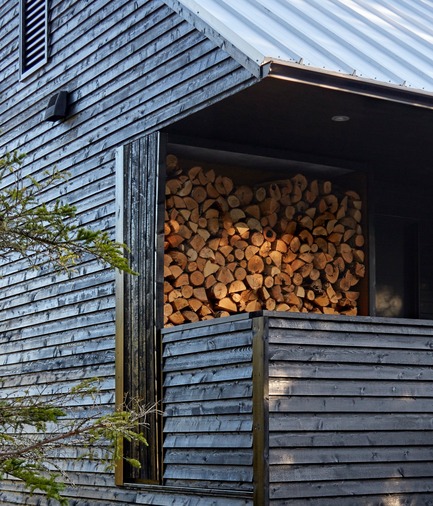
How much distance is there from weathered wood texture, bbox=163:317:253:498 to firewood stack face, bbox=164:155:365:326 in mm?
808

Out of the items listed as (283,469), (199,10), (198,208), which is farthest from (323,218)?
(283,469)

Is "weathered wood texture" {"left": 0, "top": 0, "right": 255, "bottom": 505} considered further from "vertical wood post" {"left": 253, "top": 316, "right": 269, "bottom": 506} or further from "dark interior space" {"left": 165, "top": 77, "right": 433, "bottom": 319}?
"vertical wood post" {"left": 253, "top": 316, "right": 269, "bottom": 506}

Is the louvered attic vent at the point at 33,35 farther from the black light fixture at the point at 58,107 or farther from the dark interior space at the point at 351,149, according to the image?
the dark interior space at the point at 351,149

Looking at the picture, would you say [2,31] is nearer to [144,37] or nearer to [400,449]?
[144,37]

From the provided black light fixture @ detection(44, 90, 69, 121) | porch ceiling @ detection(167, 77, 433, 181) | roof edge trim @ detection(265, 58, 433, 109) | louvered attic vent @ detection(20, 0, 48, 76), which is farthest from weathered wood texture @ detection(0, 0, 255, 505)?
roof edge trim @ detection(265, 58, 433, 109)

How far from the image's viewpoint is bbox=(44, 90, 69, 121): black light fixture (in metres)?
→ 10.3

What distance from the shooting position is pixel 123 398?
349 inches

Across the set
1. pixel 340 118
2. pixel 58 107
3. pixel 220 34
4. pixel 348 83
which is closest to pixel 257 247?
pixel 340 118

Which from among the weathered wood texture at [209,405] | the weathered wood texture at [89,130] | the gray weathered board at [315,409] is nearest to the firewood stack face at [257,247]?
the weathered wood texture at [89,130]

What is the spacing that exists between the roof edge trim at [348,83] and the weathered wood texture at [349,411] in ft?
5.03

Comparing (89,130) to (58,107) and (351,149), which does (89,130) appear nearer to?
(58,107)

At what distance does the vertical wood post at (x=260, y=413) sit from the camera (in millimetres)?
6996

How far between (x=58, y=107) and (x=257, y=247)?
93.6 inches

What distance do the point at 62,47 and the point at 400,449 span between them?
17.4ft
